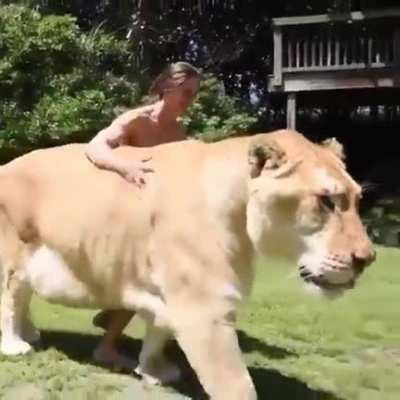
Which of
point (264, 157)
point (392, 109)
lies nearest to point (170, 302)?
point (264, 157)

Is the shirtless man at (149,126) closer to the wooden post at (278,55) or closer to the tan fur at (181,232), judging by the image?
the tan fur at (181,232)

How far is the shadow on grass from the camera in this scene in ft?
16.5

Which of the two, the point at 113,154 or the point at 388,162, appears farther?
the point at 388,162

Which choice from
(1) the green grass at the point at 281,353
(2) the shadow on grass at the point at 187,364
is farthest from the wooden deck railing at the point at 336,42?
(2) the shadow on grass at the point at 187,364

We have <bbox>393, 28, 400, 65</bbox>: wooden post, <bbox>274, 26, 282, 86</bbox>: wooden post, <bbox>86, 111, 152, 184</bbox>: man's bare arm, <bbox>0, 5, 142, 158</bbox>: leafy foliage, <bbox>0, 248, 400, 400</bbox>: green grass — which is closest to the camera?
<bbox>86, 111, 152, 184</bbox>: man's bare arm

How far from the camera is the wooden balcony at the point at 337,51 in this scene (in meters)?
15.4

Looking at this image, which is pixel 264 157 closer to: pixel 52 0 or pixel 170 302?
pixel 170 302

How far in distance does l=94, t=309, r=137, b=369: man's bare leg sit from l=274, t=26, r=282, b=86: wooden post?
Result: 35.0ft

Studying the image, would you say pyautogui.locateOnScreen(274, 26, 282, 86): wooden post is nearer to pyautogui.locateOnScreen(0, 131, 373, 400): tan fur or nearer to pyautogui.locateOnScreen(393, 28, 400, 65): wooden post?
pyautogui.locateOnScreen(393, 28, 400, 65): wooden post

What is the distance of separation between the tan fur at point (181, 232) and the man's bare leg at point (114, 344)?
0.37m

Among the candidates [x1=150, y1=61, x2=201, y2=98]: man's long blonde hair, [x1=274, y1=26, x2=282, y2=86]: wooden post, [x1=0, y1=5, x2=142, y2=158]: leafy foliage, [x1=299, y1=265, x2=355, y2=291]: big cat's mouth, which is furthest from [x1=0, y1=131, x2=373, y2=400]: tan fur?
[x1=274, y1=26, x2=282, y2=86]: wooden post

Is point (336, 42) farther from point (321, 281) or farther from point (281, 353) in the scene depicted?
point (321, 281)

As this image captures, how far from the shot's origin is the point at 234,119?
1519 centimetres

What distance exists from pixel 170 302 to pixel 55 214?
2.67 ft
